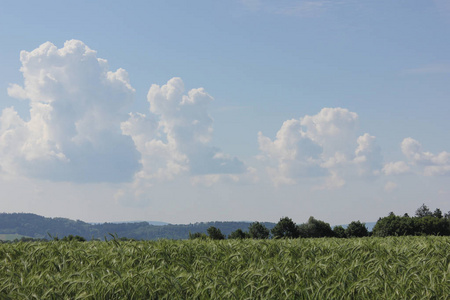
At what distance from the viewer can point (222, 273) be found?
8797 millimetres

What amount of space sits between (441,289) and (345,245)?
380cm

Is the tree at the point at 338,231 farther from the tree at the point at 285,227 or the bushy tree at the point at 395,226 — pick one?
the bushy tree at the point at 395,226

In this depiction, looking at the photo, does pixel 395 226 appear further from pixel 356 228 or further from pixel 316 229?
pixel 316 229

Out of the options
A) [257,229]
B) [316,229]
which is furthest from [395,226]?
[257,229]

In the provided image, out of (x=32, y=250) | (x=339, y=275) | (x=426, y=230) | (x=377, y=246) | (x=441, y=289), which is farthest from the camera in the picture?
(x=426, y=230)

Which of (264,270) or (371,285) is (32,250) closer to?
(264,270)

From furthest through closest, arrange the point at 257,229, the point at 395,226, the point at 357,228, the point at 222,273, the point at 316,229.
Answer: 1. the point at 316,229
2. the point at 257,229
3. the point at 357,228
4. the point at 395,226
5. the point at 222,273

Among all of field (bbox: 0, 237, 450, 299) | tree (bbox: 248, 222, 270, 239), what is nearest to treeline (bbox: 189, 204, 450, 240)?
tree (bbox: 248, 222, 270, 239)

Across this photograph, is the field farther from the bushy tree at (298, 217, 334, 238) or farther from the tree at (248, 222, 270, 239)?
the bushy tree at (298, 217, 334, 238)

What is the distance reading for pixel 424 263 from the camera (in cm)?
956

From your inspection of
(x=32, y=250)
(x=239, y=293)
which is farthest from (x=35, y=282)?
(x=239, y=293)

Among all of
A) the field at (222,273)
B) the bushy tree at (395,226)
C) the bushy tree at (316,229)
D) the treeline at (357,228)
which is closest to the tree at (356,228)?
the treeline at (357,228)

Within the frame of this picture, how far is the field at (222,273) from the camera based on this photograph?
754 centimetres

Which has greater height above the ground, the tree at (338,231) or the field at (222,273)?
the field at (222,273)
